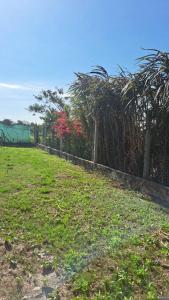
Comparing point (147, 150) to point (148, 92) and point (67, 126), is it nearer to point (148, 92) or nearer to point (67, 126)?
point (148, 92)

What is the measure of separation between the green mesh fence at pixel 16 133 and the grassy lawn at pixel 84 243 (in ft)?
47.9

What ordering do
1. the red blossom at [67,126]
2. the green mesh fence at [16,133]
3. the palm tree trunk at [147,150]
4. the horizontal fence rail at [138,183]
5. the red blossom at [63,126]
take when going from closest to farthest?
1. the horizontal fence rail at [138,183]
2. the palm tree trunk at [147,150]
3. the red blossom at [67,126]
4. the red blossom at [63,126]
5. the green mesh fence at [16,133]

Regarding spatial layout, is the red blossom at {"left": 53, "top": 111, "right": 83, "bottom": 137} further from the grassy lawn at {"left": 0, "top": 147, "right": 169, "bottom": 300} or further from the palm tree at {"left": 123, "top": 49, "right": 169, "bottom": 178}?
the grassy lawn at {"left": 0, "top": 147, "right": 169, "bottom": 300}

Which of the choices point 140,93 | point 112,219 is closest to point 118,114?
point 140,93

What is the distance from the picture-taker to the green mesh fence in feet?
67.8

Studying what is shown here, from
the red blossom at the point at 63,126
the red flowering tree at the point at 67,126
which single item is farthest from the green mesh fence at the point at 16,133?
the red blossom at the point at 63,126

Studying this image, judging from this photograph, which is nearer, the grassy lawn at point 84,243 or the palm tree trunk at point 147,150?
the grassy lawn at point 84,243

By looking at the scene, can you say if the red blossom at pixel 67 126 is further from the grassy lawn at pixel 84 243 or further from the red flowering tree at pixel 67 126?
the grassy lawn at pixel 84 243

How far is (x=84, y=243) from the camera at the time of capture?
153 inches

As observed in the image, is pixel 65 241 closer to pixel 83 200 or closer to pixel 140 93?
pixel 83 200

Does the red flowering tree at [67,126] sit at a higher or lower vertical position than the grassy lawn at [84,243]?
higher

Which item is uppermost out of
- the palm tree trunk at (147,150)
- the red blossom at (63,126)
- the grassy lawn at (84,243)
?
the red blossom at (63,126)

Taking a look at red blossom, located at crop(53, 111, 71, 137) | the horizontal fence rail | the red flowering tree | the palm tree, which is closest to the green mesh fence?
the red flowering tree

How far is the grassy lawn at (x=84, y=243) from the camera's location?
3.04 metres
